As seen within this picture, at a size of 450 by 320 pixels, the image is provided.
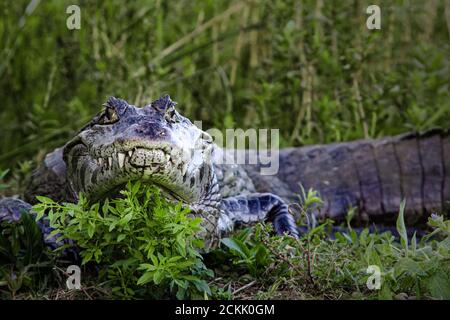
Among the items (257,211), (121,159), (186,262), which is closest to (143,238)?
(186,262)

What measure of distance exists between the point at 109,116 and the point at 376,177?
2.72 meters

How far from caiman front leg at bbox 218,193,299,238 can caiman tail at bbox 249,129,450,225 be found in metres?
0.87

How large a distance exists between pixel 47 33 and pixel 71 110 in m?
1.38

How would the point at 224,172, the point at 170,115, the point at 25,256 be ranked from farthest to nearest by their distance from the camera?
the point at 224,172 < the point at 25,256 < the point at 170,115

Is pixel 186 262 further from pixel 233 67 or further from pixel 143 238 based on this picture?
pixel 233 67

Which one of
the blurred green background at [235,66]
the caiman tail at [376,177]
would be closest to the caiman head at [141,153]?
the caiman tail at [376,177]

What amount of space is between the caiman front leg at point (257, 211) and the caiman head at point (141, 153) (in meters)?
0.63

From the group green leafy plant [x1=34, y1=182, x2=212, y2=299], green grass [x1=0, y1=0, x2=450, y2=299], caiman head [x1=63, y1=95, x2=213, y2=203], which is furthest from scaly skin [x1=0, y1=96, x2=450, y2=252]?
green grass [x1=0, y1=0, x2=450, y2=299]

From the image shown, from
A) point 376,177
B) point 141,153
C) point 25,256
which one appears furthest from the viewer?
point 376,177

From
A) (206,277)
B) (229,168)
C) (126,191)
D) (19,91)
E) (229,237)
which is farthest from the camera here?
(19,91)

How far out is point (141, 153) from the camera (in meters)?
3.27

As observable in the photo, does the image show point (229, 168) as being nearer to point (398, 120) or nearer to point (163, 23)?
point (398, 120)
